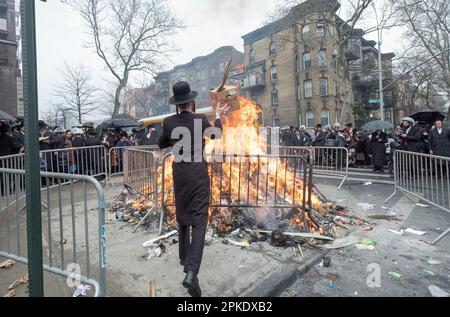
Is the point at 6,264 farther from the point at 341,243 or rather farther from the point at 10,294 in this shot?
the point at 341,243

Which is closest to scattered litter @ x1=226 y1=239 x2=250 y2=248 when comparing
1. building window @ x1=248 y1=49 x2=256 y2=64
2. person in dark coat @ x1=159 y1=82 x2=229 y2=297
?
person in dark coat @ x1=159 y1=82 x2=229 y2=297

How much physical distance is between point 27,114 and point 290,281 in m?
3.14

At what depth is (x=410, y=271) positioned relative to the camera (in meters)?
3.77

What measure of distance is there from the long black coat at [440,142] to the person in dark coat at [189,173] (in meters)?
9.56

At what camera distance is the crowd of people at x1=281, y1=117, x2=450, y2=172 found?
9891 millimetres

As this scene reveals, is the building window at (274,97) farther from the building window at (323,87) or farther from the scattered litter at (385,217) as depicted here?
the scattered litter at (385,217)

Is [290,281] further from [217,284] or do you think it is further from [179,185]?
[179,185]

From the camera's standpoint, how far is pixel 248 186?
5355mm

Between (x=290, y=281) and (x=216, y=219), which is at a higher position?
(x=216, y=219)
